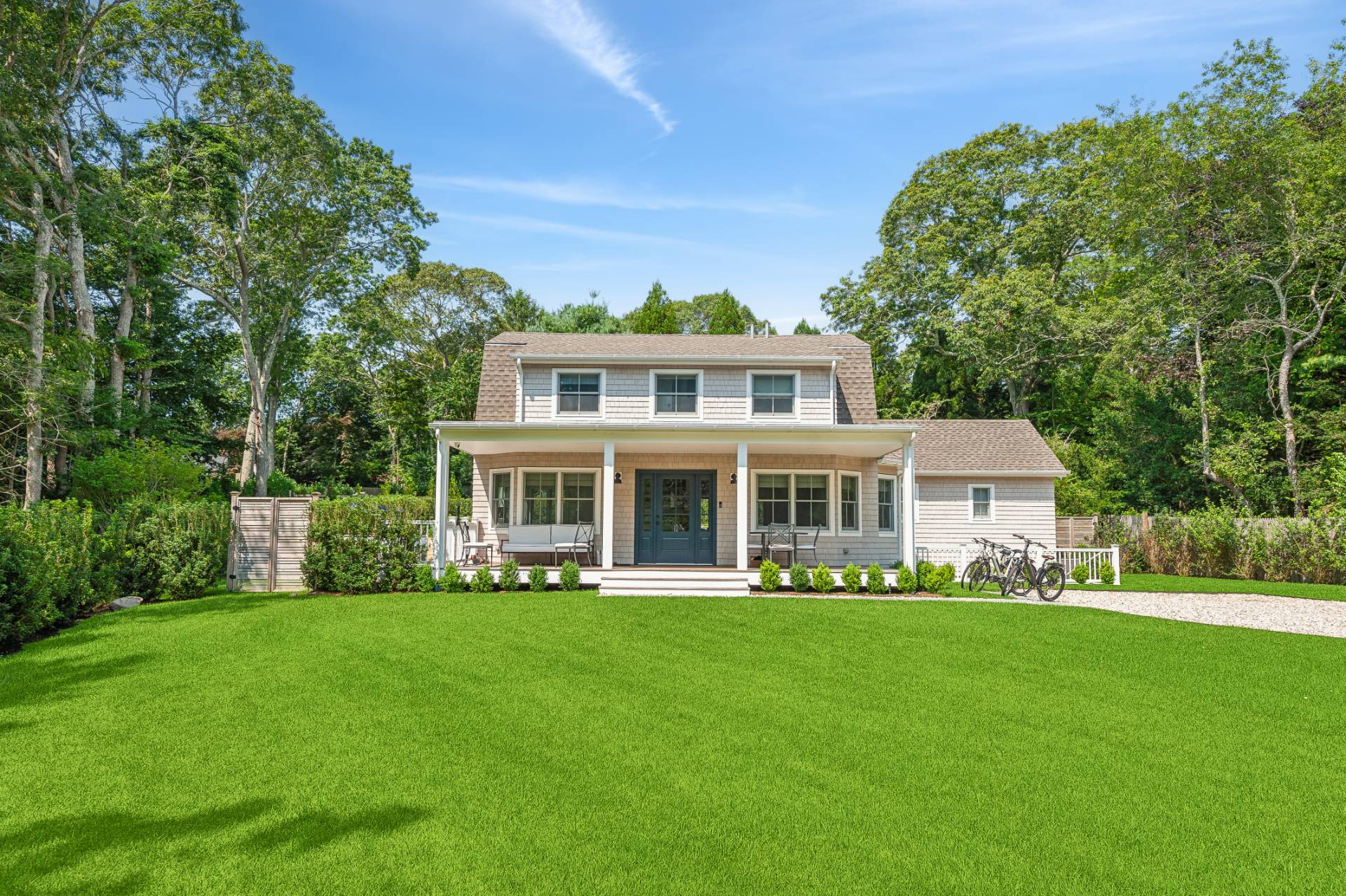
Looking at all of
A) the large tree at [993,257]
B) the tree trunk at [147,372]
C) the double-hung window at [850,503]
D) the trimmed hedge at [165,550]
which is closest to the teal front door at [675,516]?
the double-hung window at [850,503]

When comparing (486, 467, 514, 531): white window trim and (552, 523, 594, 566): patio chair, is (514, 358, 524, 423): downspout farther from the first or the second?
(552, 523, 594, 566): patio chair

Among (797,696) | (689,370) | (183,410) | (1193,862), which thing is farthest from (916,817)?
(183,410)

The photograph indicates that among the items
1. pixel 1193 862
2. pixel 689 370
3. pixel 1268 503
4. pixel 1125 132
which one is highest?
pixel 1125 132

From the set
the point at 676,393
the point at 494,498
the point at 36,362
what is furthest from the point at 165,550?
the point at 676,393

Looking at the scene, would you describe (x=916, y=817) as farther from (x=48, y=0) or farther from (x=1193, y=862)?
(x=48, y=0)

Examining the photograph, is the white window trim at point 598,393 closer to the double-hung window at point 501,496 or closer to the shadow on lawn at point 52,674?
the double-hung window at point 501,496

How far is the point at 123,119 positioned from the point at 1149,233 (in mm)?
32336

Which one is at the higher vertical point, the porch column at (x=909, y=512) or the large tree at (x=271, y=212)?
the large tree at (x=271, y=212)

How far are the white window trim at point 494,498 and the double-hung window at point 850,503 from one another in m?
7.49

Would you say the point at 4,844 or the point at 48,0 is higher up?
the point at 48,0

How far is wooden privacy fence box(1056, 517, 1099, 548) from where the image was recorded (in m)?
19.3

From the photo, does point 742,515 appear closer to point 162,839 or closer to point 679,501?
point 679,501

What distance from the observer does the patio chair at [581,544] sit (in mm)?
14867

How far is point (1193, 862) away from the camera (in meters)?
3.53
